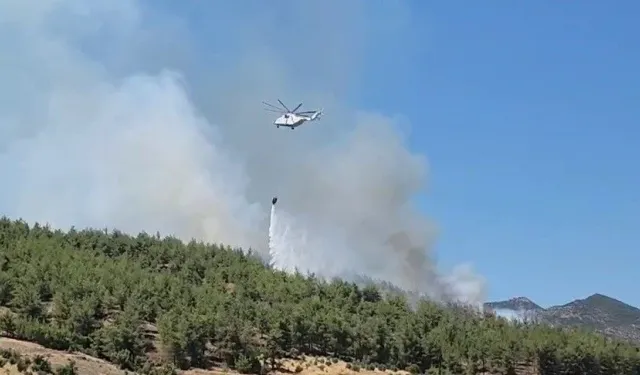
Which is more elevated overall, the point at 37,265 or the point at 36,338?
the point at 37,265

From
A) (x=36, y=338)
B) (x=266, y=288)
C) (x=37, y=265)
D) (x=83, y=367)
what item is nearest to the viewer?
(x=83, y=367)

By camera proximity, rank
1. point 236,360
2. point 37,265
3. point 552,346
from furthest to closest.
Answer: point 552,346, point 37,265, point 236,360

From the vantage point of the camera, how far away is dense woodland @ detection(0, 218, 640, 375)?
80.7 metres

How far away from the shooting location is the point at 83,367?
6556 cm

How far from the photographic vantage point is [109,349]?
7619cm

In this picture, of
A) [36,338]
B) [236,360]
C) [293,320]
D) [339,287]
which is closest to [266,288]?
[339,287]

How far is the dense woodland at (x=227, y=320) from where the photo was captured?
265ft

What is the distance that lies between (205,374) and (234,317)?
1170 cm

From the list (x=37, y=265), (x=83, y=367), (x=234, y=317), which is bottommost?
(x=83, y=367)

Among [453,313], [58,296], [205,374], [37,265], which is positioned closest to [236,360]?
[205,374]

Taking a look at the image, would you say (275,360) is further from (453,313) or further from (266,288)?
(453,313)

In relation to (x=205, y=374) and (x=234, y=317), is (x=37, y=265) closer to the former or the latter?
(x=234, y=317)

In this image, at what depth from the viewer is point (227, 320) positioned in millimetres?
86750

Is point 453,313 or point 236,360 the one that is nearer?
point 236,360
